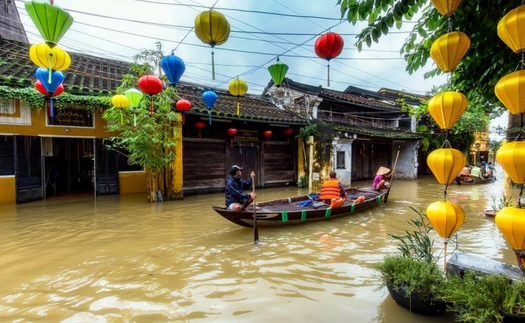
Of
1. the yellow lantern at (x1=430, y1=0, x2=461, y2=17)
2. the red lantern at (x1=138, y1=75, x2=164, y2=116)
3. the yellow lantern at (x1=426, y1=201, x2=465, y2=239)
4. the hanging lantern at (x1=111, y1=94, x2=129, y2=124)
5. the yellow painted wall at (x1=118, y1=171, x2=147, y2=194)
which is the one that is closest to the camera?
the yellow lantern at (x1=430, y1=0, x2=461, y2=17)

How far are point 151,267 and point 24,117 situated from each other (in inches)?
315

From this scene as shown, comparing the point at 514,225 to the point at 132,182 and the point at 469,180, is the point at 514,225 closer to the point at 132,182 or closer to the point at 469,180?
the point at 132,182

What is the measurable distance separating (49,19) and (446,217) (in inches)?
249

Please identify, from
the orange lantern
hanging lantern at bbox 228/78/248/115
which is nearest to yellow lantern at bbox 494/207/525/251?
the orange lantern

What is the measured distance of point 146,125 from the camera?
29.2ft

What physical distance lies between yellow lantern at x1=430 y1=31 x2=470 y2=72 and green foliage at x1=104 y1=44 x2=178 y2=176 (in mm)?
7968

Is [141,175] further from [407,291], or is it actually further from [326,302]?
[407,291]

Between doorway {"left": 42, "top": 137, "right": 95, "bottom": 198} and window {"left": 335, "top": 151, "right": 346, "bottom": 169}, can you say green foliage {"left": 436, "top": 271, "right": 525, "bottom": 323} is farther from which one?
doorway {"left": 42, "top": 137, "right": 95, "bottom": 198}

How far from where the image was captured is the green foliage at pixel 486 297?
2359mm

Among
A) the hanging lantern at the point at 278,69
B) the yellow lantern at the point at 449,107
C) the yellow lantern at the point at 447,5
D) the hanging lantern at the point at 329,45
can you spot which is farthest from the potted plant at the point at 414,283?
the hanging lantern at the point at 278,69

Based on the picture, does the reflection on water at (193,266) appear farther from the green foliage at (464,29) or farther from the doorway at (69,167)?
the doorway at (69,167)

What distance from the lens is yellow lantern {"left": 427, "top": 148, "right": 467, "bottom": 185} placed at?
281cm

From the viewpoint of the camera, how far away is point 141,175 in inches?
471

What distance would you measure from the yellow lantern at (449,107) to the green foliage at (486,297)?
4.93 feet
